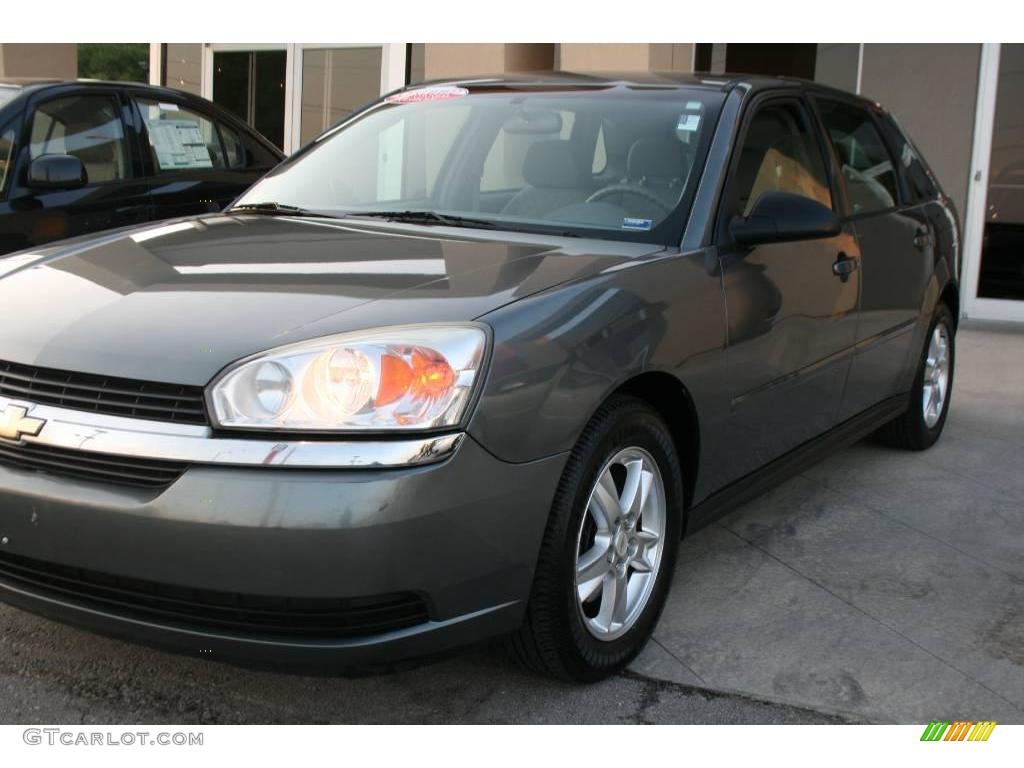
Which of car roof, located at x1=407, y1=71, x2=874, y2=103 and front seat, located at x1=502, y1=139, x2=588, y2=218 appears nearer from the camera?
front seat, located at x1=502, y1=139, x2=588, y2=218

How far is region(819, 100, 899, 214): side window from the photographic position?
14.8ft

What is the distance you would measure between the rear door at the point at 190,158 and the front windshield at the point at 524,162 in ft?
7.72

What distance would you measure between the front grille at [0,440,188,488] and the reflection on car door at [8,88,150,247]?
325cm

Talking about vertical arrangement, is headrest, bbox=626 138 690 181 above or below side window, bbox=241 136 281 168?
above

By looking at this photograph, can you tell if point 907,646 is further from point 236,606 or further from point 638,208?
point 236,606

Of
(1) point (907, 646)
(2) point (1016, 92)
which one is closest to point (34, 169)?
(1) point (907, 646)

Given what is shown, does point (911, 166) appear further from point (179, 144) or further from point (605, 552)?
point (179, 144)

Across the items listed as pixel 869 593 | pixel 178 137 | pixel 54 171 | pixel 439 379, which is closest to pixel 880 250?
pixel 869 593

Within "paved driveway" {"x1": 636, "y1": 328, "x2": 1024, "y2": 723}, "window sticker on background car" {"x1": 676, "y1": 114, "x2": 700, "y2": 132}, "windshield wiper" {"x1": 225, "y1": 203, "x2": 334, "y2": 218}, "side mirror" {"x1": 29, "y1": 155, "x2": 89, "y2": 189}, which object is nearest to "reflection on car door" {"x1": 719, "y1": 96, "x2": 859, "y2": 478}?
"window sticker on background car" {"x1": 676, "y1": 114, "x2": 700, "y2": 132}

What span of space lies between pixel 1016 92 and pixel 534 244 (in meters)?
6.92

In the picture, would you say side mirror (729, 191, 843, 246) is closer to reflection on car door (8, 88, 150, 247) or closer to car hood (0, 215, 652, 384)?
car hood (0, 215, 652, 384)

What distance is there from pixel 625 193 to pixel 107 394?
171 centimetres

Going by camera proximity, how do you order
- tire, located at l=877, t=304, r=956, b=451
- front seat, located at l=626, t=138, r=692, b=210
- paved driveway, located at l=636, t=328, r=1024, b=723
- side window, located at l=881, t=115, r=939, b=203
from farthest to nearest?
tire, located at l=877, t=304, r=956, b=451 < side window, located at l=881, t=115, r=939, b=203 < front seat, located at l=626, t=138, r=692, b=210 < paved driveway, located at l=636, t=328, r=1024, b=723

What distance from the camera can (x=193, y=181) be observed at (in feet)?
21.4
